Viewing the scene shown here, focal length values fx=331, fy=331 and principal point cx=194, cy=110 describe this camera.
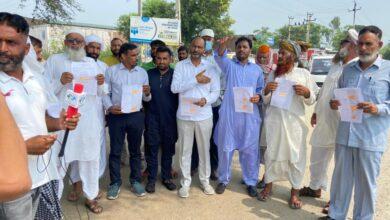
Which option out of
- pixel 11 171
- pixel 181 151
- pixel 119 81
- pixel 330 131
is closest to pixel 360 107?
pixel 330 131

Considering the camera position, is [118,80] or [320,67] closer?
[118,80]

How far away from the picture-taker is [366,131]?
3414mm

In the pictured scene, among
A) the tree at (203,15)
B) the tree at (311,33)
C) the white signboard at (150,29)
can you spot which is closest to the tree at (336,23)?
the tree at (311,33)

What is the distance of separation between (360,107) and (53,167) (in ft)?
9.48

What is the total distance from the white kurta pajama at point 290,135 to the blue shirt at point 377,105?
A: 786 millimetres

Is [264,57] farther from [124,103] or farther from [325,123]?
[124,103]

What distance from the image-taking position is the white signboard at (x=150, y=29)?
412 inches

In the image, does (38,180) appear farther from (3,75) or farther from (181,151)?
(181,151)

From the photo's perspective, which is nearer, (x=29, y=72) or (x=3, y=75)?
(x=3, y=75)

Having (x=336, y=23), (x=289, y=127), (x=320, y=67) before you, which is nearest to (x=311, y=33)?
(x=336, y=23)

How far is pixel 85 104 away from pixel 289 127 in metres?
2.58

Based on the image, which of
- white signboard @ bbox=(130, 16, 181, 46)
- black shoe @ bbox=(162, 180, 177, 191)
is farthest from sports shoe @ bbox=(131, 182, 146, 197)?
white signboard @ bbox=(130, 16, 181, 46)

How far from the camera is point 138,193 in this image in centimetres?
Answer: 456

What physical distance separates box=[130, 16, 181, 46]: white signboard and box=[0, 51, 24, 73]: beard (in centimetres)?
859
